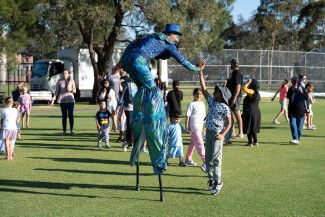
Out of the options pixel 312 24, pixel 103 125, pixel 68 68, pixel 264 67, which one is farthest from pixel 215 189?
pixel 312 24

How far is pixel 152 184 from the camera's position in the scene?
29.0 feet

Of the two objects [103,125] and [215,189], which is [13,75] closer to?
[103,125]

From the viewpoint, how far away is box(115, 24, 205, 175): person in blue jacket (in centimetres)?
782

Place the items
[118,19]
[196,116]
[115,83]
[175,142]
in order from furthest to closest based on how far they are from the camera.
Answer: [118,19], [115,83], [196,116], [175,142]

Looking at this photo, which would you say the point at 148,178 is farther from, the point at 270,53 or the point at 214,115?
the point at 270,53

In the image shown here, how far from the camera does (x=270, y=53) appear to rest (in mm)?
44062

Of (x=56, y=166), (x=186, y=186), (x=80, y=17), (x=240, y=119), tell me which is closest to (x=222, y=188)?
(x=186, y=186)

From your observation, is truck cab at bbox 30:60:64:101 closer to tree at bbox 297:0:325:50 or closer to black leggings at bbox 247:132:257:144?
black leggings at bbox 247:132:257:144

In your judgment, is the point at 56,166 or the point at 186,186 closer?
the point at 186,186

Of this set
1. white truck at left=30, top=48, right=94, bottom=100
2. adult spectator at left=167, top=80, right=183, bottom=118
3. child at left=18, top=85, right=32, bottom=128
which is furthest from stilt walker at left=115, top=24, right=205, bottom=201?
white truck at left=30, top=48, right=94, bottom=100

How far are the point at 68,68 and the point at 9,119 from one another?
27.5m

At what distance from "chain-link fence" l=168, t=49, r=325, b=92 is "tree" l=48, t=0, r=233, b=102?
4.32m

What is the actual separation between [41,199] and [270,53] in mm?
38262

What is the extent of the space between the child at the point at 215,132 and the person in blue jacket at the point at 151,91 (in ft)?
2.19
